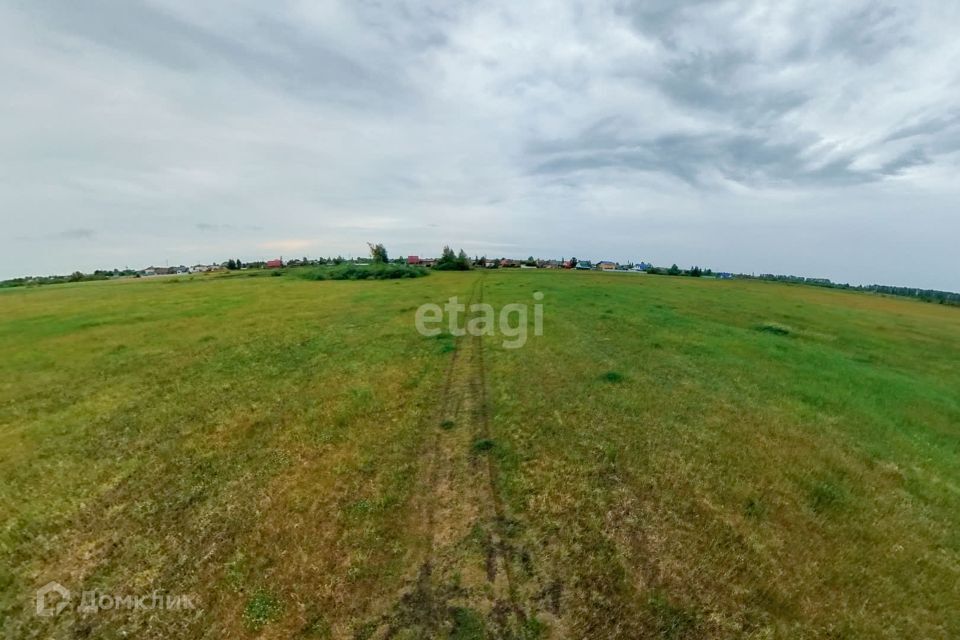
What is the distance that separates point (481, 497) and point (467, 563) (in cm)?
166

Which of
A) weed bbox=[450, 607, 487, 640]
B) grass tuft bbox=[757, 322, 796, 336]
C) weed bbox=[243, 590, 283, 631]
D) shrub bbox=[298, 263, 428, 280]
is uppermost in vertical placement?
shrub bbox=[298, 263, 428, 280]

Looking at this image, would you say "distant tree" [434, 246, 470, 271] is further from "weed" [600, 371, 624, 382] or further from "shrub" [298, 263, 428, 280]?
"weed" [600, 371, 624, 382]

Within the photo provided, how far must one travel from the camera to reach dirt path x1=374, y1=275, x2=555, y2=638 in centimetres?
527

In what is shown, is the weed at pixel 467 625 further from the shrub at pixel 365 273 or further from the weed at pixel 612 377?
the shrub at pixel 365 273

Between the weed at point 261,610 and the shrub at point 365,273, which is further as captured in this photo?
the shrub at point 365,273

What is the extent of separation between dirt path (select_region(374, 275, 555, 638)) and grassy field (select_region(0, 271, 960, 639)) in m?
0.04

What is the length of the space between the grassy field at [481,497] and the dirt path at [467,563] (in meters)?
0.04

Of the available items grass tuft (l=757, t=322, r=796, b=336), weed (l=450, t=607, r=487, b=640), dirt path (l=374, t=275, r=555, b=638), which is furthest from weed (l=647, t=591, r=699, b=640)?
grass tuft (l=757, t=322, r=796, b=336)

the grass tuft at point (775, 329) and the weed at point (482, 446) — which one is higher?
the grass tuft at point (775, 329)

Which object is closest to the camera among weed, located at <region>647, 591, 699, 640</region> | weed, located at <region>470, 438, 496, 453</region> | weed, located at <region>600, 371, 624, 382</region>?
weed, located at <region>647, 591, 699, 640</region>

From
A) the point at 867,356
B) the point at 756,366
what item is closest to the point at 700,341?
the point at 756,366

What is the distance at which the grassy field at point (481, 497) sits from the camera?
18.2 feet

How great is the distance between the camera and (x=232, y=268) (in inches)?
4783

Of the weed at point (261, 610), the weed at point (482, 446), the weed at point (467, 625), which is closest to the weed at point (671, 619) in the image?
the weed at point (467, 625)
